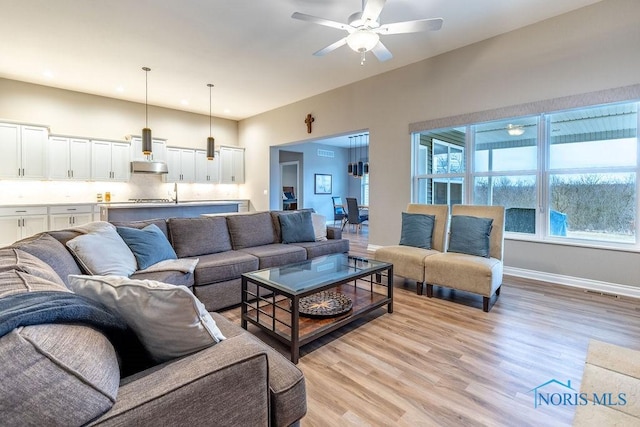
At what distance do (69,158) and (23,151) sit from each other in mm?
645

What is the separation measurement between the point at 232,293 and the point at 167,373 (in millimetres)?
2185

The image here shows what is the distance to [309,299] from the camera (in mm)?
2797

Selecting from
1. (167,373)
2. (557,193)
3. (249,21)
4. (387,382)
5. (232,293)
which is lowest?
(387,382)

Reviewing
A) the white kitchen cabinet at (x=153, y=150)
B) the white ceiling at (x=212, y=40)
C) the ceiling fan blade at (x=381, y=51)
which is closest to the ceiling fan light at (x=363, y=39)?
the ceiling fan blade at (x=381, y=51)

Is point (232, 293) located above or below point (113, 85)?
below

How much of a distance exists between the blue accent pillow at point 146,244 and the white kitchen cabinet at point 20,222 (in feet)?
12.3

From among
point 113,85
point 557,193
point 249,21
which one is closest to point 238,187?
point 113,85

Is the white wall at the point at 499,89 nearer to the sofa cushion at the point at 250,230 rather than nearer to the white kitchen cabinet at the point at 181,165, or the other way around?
the sofa cushion at the point at 250,230

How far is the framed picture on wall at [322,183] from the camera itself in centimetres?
1080

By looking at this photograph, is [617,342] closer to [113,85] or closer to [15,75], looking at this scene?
[113,85]

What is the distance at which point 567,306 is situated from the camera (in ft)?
9.96

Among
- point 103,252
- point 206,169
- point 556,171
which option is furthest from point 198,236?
point 206,169

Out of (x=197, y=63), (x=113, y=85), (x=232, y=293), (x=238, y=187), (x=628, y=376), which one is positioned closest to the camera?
(x=628, y=376)

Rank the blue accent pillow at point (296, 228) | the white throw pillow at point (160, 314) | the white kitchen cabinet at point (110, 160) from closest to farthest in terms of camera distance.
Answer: the white throw pillow at point (160, 314) → the blue accent pillow at point (296, 228) → the white kitchen cabinet at point (110, 160)
